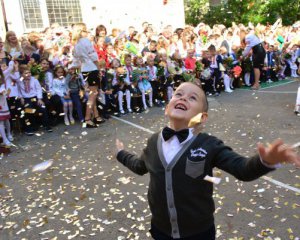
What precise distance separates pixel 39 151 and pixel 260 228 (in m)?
4.08

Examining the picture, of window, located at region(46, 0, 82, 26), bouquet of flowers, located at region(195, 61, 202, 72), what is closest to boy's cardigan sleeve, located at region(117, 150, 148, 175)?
bouquet of flowers, located at region(195, 61, 202, 72)

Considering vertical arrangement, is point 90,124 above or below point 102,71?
below

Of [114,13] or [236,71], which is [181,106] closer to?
[236,71]

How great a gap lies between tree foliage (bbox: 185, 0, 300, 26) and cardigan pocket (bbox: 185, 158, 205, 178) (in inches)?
824

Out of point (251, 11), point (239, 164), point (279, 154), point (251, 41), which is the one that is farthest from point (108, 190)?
point (251, 11)

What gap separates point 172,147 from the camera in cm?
187

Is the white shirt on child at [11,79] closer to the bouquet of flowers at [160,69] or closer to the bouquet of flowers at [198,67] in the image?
the bouquet of flowers at [160,69]

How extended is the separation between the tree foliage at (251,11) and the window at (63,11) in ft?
36.2

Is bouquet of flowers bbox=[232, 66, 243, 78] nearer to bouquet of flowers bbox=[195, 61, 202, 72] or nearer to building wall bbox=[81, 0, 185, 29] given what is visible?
bouquet of flowers bbox=[195, 61, 202, 72]

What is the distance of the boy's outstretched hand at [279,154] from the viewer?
1413 mm

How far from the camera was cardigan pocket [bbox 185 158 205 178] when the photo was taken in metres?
1.78

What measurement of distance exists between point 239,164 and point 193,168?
24cm

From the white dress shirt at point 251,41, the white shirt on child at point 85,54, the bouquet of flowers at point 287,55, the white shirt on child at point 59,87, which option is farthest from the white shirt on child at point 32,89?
the bouquet of flowers at point 287,55

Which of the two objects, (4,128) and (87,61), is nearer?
(4,128)
